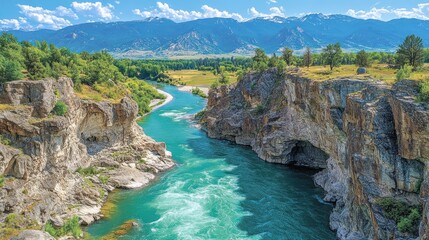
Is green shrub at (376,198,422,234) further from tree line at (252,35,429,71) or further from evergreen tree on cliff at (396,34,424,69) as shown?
evergreen tree on cliff at (396,34,424,69)

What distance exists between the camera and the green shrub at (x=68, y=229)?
35.6 m

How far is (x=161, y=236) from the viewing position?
38.3 metres

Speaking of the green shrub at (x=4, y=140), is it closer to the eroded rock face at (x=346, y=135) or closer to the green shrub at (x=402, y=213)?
the eroded rock face at (x=346, y=135)

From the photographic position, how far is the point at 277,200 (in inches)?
Result: 1887

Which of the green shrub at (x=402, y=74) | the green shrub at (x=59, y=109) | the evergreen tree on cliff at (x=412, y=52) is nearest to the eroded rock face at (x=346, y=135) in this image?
the green shrub at (x=402, y=74)

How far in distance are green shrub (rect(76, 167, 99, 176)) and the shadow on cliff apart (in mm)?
19625

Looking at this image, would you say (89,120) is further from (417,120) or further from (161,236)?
(417,120)

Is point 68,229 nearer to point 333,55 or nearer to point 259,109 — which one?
point 259,109

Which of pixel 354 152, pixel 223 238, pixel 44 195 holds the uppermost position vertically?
pixel 354 152

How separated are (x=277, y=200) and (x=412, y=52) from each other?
28964mm

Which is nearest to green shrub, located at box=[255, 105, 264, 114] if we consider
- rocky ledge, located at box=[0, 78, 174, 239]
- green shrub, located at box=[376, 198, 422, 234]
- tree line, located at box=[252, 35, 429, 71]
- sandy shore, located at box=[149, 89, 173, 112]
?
tree line, located at box=[252, 35, 429, 71]

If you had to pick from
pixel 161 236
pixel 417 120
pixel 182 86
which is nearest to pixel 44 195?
pixel 161 236

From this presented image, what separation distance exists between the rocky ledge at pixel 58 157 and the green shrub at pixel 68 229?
870 millimetres

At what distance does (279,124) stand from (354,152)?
28684mm
